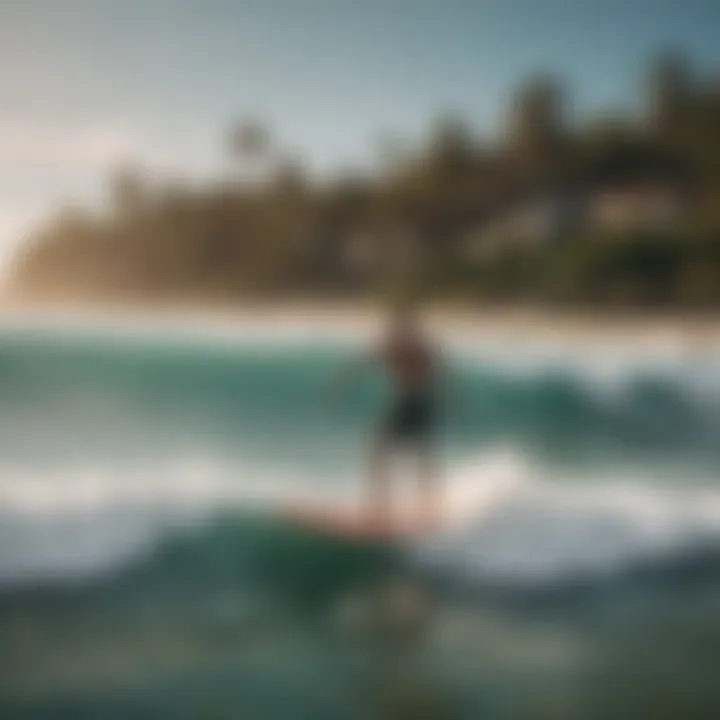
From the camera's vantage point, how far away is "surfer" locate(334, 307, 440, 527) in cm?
147

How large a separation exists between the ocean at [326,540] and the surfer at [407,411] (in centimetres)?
2

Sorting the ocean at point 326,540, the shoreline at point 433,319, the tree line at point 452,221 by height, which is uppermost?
the tree line at point 452,221

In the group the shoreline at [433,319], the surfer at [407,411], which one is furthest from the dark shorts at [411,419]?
the shoreline at [433,319]

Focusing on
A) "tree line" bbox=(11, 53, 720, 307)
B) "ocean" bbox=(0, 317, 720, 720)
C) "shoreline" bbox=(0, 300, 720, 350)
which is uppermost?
"tree line" bbox=(11, 53, 720, 307)

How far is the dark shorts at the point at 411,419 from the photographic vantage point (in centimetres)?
149

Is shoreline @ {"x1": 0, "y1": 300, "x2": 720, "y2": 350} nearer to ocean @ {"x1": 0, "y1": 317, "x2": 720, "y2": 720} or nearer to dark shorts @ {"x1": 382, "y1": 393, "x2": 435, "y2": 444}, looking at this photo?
ocean @ {"x1": 0, "y1": 317, "x2": 720, "y2": 720}

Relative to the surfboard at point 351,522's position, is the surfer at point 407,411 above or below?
above

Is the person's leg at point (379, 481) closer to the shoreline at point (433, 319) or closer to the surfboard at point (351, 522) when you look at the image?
the surfboard at point (351, 522)

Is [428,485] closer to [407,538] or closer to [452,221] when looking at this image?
[407,538]

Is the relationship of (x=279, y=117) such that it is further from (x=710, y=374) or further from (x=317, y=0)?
(x=710, y=374)

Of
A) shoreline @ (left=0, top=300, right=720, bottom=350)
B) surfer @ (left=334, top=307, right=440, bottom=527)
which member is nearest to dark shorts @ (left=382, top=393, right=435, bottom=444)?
surfer @ (left=334, top=307, right=440, bottom=527)

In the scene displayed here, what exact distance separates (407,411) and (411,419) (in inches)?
0.5

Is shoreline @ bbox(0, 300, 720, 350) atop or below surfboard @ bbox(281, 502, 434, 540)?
atop

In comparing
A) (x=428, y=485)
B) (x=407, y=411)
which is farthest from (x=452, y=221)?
(x=428, y=485)
